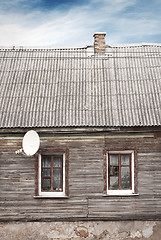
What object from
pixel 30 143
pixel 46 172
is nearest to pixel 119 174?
pixel 46 172

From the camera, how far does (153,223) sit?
32.5 ft

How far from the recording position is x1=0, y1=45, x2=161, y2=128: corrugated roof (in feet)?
33.4

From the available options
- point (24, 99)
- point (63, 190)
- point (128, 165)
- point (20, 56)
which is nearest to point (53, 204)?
point (63, 190)

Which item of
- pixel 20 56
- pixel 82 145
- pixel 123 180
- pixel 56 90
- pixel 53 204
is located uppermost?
pixel 20 56

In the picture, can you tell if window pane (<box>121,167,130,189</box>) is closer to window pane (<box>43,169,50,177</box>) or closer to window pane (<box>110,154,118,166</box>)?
window pane (<box>110,154,118,166</box>)

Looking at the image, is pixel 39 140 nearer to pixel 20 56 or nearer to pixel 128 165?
pixel 128 165

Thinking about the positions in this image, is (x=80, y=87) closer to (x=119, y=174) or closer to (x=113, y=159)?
(x=113, y=159)

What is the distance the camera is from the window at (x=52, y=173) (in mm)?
10047

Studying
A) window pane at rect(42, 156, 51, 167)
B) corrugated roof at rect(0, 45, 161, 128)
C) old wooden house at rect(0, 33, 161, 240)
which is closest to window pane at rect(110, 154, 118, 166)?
old wooden house at rect(0, 33, 161, 240)

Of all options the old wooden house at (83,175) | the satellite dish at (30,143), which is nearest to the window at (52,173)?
the old wooden house at (83,175)

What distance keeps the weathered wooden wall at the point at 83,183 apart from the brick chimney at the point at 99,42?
15.2 ft

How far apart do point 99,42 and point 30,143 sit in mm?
6081

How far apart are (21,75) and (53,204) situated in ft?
16.4

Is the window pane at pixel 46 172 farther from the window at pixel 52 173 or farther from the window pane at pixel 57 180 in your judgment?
the window pane at pixel 57 180
